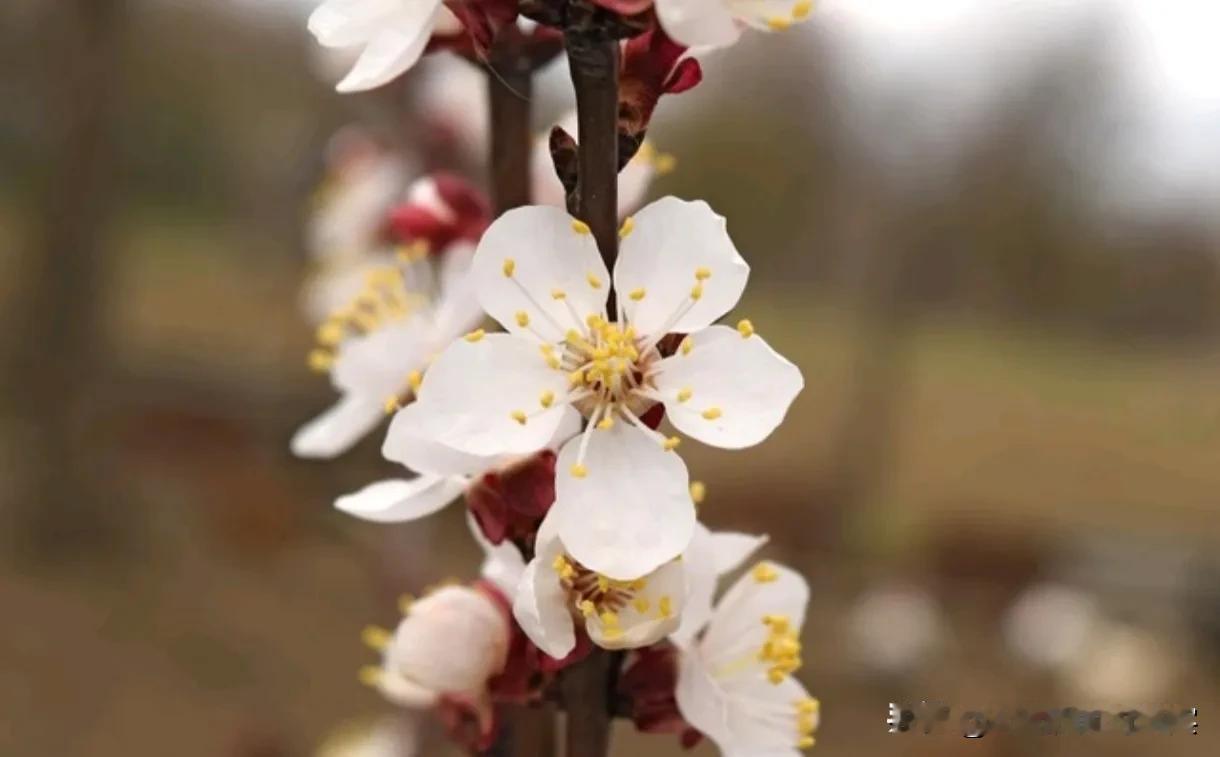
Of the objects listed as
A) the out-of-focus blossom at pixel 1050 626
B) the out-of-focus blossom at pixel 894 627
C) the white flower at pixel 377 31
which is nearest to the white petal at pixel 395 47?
the white flower at pixel 377 31

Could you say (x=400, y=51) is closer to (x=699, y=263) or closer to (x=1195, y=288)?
(x=699, y=263)

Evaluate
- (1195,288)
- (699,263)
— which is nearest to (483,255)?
(699,263)

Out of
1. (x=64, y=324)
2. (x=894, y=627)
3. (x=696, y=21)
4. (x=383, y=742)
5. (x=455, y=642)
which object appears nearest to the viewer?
(x=696, y=21)

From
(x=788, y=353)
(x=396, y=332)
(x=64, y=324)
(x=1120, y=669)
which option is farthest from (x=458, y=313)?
(x=64, y=324)

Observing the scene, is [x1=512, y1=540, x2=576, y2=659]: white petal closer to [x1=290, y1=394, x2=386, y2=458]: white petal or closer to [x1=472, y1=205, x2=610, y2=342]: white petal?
[x1=472, y1=205, x2=610, y2=342]: white petal

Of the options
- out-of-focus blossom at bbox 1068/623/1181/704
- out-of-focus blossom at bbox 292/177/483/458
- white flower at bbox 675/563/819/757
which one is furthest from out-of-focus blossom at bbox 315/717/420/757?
out-of-focus blossom at bbox 1068/623/1181/704

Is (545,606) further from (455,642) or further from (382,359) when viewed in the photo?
(382,359)

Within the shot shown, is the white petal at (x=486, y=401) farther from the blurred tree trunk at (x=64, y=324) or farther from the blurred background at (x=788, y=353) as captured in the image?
the blurred tree trunk at (x=64, y=324)
